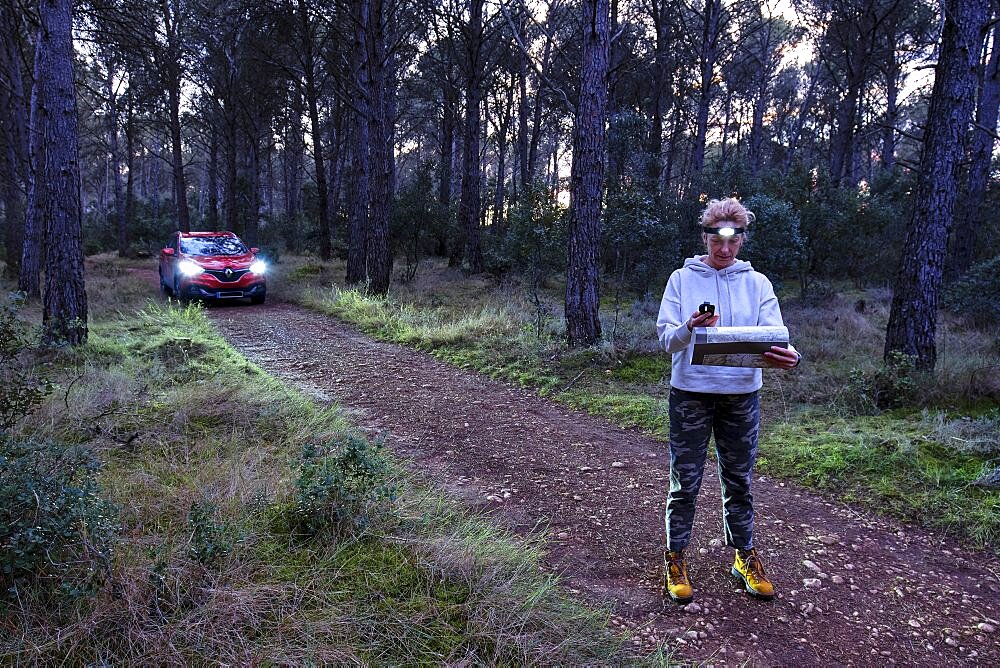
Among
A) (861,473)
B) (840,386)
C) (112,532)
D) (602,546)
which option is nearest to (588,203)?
(840,386)

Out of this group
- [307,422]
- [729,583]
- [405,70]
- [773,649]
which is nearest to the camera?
[773,649]

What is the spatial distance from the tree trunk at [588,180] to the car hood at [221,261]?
8.25 m

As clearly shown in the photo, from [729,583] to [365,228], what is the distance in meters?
12.9

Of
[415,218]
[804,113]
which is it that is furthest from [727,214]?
[804,113]

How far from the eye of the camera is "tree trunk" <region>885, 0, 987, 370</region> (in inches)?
225

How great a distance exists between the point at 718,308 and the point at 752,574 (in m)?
1.42

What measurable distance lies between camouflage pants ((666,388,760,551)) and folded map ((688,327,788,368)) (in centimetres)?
31

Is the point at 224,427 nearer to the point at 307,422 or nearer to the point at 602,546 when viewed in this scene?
the point at 307,422

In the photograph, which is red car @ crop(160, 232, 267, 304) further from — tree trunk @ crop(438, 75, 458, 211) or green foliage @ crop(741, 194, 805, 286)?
green foliage @ crop(741, 194, 805, 286)

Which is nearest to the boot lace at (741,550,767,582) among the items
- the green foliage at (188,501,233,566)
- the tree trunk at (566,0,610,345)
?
the green foliage at (188,501,233,566)

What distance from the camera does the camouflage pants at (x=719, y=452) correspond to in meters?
2.81

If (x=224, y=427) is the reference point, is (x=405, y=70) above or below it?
above

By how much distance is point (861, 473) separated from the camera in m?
4.25

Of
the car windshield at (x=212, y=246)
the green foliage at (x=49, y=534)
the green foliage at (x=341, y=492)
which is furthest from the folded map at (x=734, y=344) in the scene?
the car windshield at (x=212, y=246)
